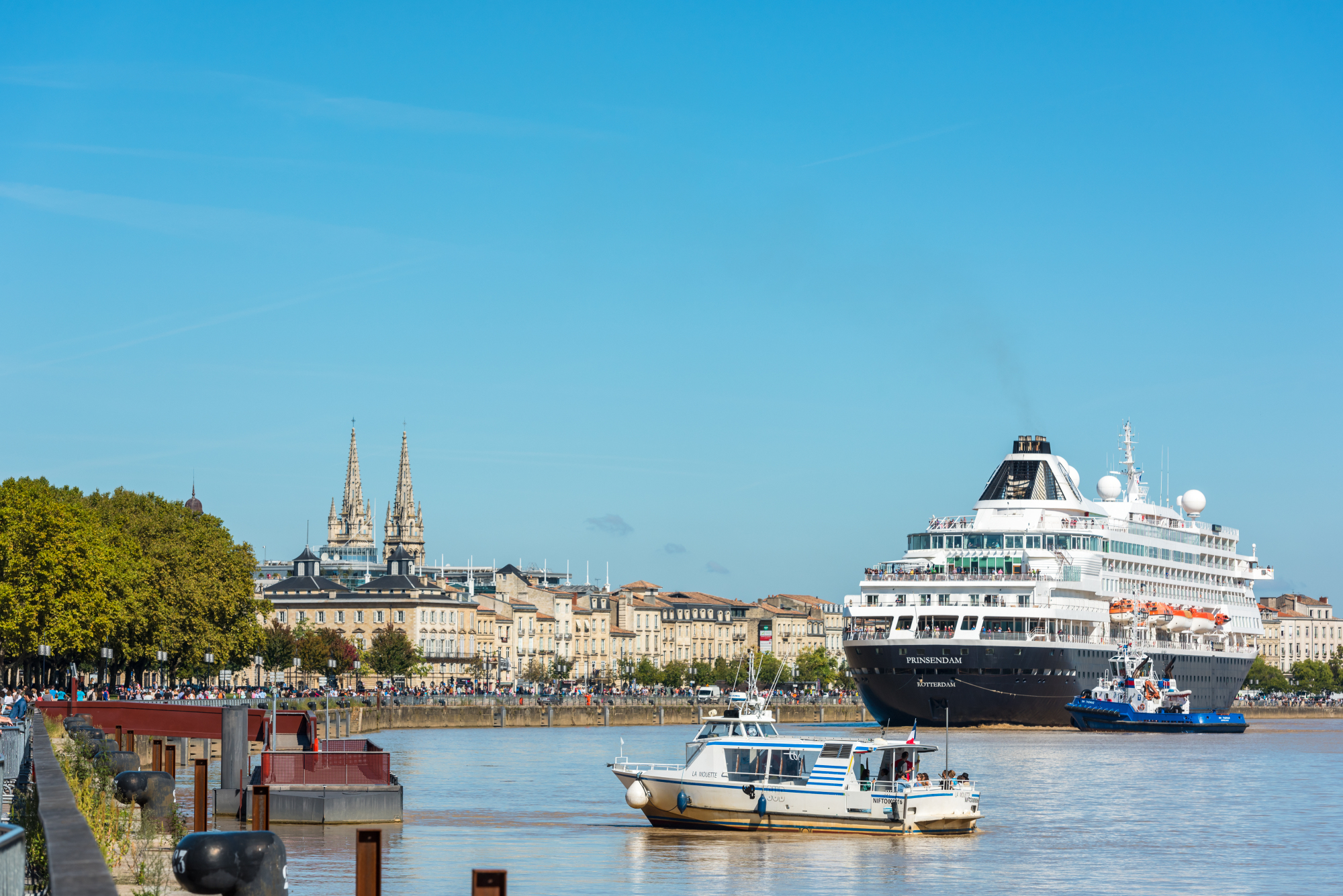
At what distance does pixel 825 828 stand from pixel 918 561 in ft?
225

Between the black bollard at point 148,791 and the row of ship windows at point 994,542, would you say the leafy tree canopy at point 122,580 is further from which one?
the black bollard at point 148,791

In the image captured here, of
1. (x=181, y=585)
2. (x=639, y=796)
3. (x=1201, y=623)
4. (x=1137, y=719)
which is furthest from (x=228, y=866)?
(x=1201, y=623)

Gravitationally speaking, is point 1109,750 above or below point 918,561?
below

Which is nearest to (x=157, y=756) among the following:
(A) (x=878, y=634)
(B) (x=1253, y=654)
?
(A) (x=878, y=634)

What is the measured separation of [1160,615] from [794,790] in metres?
82.4

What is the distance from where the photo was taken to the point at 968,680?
104m

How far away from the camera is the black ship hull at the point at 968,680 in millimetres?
103812

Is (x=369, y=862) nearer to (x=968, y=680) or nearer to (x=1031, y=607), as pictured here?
(x=968, y=680)

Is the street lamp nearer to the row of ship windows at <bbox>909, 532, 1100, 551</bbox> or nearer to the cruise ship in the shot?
the cruise ship

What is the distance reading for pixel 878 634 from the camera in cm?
10950

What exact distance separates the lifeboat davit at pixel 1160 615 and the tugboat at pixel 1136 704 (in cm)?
270

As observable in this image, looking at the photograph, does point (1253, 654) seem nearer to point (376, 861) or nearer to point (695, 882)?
point (695, 882)

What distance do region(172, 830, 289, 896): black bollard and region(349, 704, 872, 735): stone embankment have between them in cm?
9969

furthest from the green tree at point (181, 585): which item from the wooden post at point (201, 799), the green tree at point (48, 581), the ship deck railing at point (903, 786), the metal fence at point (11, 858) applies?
the metal fence at point (11, 858)
